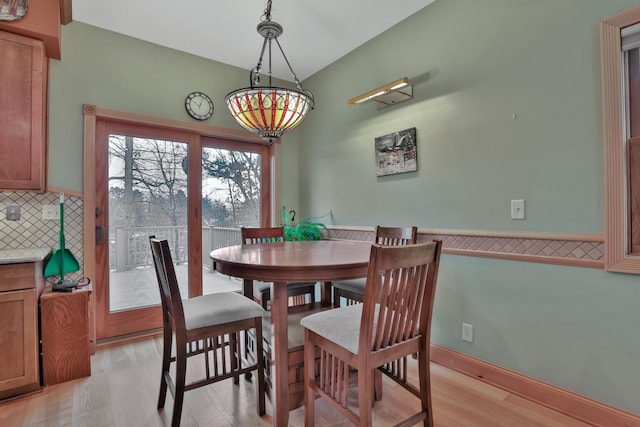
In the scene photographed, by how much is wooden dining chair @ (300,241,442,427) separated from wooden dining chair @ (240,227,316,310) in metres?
0.80

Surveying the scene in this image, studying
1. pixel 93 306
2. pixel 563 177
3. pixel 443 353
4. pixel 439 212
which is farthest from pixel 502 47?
pixel 93 306

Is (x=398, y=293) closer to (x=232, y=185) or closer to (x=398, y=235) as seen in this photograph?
(x=398, y=235)

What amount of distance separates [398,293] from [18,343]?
2.35m

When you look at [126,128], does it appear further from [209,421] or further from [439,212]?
[439,212]

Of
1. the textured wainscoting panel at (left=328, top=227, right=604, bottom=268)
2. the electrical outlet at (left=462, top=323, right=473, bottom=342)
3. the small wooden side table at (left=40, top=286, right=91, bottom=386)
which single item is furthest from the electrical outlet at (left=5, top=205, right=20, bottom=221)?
the electrical outlet at (left=462, top=323, right=473, bottom=342)

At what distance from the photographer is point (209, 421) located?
1704 millimetres

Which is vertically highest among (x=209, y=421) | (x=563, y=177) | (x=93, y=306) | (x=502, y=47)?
(x=502, y=47)

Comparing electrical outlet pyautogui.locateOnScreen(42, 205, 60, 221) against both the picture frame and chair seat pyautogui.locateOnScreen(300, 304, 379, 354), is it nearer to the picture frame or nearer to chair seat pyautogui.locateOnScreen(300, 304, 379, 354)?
the picture frame

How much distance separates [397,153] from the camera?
2.71 m

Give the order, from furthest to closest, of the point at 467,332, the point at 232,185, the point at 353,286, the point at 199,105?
the point at 232,185 → the point at 199,105 → the point at 353,286 → the point at 467,332

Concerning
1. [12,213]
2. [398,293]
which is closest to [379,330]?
[398,293]

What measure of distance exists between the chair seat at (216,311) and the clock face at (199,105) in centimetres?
206

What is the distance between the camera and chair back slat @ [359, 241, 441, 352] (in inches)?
47.7

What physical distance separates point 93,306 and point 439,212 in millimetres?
2885
